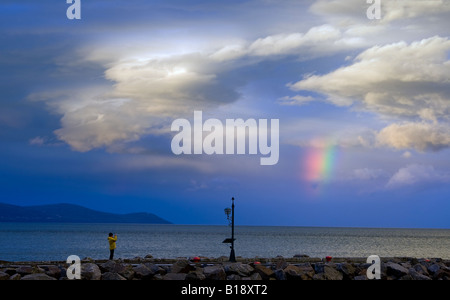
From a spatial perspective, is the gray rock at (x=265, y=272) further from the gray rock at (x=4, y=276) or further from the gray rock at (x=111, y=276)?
the gray rock at (x=4, y=276)

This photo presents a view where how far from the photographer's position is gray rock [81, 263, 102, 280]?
2997 centimetres

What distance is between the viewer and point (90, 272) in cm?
3020

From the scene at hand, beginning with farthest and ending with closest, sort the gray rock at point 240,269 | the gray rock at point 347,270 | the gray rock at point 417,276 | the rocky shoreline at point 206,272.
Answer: the gray rock at point 347,270 → the gray rock at point 417,276 → the gray rock at point 240,269 → the rocky shoreline at point 206,272

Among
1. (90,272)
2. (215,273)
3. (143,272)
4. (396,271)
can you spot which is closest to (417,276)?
(396,271)

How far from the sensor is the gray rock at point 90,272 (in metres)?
30.0

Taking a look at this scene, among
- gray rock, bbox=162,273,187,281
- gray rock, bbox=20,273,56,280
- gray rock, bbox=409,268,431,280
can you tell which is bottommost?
gray rock, bbox=409,268,431,280

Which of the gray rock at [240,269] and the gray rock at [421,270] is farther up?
the gray rock at [240,269]

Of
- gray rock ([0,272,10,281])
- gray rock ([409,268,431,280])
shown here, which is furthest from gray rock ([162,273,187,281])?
gray rock ([409,268,431,280])

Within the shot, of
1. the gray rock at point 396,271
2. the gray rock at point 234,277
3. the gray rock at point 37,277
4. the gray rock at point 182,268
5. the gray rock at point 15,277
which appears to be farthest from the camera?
the gray rock at point 396,271

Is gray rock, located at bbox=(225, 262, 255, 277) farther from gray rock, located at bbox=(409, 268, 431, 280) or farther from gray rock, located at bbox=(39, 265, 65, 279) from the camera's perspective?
gray rock, located at bbox=(409, 268, 431, 280)

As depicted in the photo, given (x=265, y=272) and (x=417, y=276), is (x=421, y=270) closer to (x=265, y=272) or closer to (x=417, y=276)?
(x=417, y=276)

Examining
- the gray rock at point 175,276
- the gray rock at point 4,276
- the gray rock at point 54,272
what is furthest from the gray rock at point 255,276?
the gray rock at point 4,276
